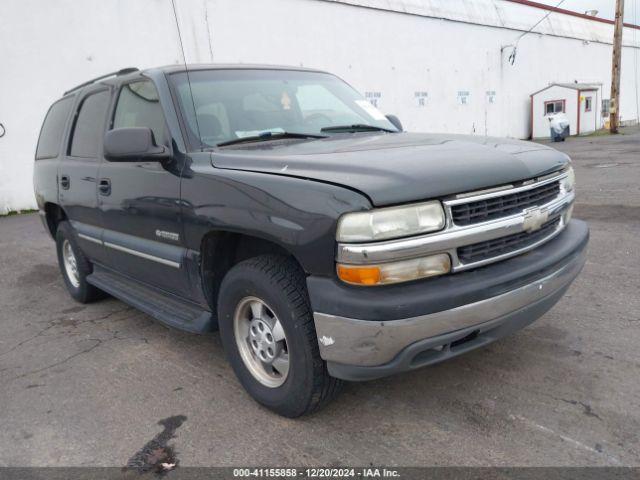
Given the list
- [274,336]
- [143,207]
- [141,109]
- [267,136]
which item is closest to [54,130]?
[141,109]

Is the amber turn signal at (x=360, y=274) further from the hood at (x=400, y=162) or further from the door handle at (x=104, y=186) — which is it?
the door handle at (x=104, y=186)

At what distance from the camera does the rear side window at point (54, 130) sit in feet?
15.8

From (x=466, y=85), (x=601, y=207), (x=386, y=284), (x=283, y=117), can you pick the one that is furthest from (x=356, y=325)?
(x=466, y=85)

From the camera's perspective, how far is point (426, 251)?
2.19m

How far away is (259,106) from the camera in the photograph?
3436mm

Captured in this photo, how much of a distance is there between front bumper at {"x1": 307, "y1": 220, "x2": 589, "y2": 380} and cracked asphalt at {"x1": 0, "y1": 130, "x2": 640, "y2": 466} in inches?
17.8

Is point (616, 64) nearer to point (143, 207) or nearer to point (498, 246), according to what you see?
point (498, 246)

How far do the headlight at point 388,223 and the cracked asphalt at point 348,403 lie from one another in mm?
1016

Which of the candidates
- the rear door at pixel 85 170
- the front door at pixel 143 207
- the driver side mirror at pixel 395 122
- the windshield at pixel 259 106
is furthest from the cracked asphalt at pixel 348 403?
the driver side mirror at pixel 395 122

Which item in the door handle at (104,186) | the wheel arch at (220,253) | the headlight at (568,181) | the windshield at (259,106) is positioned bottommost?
the wheel arch at (220,253)

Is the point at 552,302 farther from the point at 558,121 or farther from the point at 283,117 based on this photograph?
the point at 558,121

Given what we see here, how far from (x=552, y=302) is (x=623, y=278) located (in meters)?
2.28

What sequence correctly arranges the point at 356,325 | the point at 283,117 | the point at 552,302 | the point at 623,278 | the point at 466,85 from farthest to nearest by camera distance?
the point at 466,85
the point at 623,278
the point at 283,117
the point at 552,302
the point at 356,325

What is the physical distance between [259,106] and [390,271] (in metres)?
1.75
